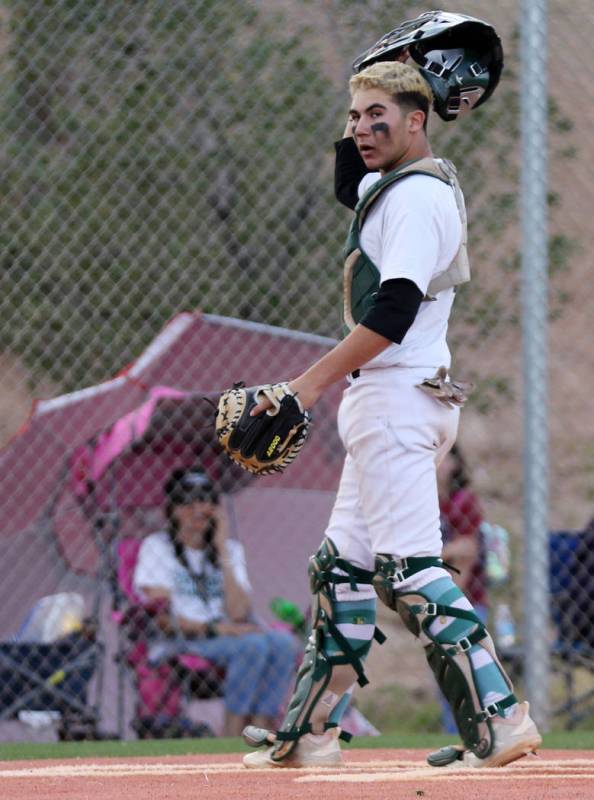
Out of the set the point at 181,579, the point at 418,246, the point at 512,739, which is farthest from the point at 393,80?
the point at 181,579

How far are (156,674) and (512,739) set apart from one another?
10.7ft

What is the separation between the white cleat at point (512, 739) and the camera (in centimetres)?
397

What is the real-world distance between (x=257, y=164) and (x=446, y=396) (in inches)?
137

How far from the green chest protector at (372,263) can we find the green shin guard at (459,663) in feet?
2.21

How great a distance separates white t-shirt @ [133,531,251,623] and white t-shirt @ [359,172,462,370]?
3.18m

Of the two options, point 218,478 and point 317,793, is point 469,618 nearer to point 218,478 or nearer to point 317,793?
point 317,793

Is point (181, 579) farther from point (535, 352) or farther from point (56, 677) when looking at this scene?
point (535, 352)

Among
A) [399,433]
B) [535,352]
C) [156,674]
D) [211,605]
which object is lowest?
[156,674]

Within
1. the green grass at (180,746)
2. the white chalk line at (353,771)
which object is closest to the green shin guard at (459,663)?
the white chalk line at (353,771)

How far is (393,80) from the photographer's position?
4.23 meters

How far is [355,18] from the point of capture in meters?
7.22

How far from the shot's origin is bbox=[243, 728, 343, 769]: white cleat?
4.26 metres

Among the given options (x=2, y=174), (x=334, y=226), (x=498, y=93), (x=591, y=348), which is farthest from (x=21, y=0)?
(x=591, y=348)

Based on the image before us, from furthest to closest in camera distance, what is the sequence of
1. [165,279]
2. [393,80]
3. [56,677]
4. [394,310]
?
1. [165,279]
2. [56,677]
3. [393,80]
4. [394,310]
